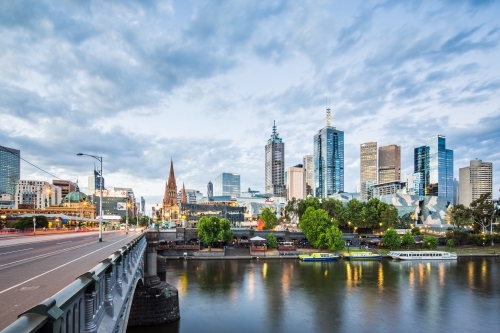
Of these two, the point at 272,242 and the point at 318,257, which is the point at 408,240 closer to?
the point at 318,257

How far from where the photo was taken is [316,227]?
99.4 metres

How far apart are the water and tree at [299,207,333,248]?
1818cm

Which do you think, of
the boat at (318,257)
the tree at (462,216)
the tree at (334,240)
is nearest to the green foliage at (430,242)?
the tree at (462,216)

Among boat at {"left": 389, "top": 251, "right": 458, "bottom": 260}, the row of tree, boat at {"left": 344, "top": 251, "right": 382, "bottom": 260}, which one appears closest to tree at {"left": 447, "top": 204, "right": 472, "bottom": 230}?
the row of tree

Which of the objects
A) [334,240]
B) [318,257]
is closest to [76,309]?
[318,257]

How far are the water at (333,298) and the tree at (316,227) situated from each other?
59.6 ft

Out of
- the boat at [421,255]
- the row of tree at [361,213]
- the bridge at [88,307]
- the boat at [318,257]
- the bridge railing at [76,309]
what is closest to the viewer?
the bridge railing at [76,309]

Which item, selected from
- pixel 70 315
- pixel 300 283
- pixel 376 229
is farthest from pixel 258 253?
pixel 70 315

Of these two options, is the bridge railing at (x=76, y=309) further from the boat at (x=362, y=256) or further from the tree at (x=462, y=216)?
the tree at (x=462, y=216)

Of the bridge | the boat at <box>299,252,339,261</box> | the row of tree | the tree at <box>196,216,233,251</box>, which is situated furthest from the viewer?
the row of tree

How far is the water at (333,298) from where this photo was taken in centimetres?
3822

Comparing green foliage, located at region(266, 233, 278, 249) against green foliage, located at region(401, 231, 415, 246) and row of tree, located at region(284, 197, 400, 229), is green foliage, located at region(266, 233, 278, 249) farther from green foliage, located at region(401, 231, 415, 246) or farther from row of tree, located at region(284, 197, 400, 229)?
green foliage, located at region(401, 231, 415, 246)

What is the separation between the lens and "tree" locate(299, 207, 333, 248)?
Answer: 97.1m

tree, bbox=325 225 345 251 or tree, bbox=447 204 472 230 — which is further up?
tree, bbox=447 204 472 230
